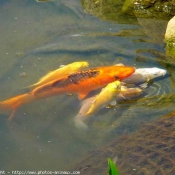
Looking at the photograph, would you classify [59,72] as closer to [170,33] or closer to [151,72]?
[151,72]

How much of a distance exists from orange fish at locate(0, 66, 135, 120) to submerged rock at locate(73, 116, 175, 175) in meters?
0.93

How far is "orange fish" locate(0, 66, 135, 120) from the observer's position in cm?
577

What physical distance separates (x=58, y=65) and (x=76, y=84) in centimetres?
108

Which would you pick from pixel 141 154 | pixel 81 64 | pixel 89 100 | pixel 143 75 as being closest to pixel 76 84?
pixel 89 100

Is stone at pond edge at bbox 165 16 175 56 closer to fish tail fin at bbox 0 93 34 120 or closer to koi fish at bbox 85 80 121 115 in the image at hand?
koi fish at bbox 85 80 121 115

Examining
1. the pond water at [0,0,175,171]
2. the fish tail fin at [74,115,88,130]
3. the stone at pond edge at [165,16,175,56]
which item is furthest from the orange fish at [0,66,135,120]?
the stone at pond edge at [165,16,175,56]

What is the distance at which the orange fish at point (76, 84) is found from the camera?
→ 18.9 ft

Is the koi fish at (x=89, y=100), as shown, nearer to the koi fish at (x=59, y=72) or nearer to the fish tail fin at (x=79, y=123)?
the fish tail fin at (x=79, y=123)

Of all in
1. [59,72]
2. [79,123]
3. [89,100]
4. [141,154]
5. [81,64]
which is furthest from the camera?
[81,64]

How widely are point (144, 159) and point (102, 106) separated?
4.17 feet

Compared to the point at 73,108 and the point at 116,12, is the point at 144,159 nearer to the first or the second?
the point at 73,108

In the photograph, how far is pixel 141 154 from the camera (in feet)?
15.7

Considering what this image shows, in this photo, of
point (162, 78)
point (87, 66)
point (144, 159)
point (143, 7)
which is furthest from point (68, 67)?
point (143, 7)

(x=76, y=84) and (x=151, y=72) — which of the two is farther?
(x=151, y=72)
